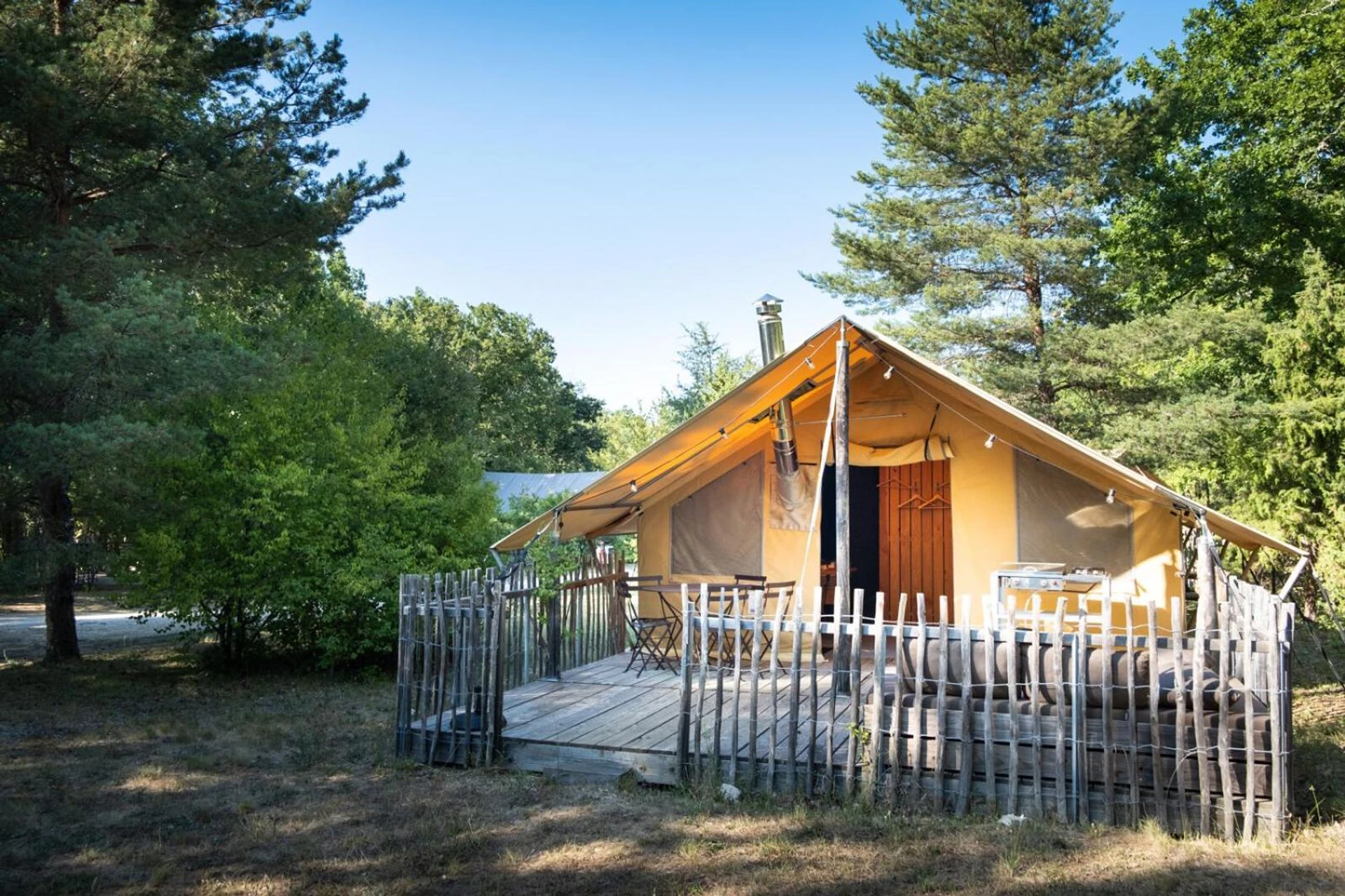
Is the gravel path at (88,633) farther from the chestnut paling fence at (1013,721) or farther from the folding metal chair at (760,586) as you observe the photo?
the chestnut paling fence at (1013,721)

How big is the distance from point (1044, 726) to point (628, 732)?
2271 mm

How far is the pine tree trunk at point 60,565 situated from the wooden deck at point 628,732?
178 inches

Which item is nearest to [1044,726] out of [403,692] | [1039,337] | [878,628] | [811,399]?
[878,628]

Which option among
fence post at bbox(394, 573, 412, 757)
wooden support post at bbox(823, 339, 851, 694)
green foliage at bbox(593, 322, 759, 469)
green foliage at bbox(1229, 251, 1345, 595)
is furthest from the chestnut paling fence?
green foliage at bbox(593, 322, 759, 469)

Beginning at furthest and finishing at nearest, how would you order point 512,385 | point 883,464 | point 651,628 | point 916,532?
point 512,385
point 916,532
point 883,464
point 651,628

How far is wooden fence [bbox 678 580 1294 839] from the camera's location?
3867 mm

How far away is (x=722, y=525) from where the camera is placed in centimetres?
830

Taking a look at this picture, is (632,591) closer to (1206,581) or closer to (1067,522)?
(1067,522)

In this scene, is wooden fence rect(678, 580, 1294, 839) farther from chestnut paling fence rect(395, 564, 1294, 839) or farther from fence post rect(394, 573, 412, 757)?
fence post rect(394, 573, 412, 757)

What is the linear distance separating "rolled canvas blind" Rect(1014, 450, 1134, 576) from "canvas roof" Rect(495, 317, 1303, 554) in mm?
181

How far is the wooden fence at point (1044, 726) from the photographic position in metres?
3.87

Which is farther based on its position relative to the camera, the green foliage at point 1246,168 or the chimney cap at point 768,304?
the green foliage at point 1246,168

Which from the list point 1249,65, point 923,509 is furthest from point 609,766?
point 1249,65

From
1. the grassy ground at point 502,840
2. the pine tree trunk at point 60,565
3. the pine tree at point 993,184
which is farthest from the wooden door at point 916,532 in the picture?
the pine tree trunk at point 60,565
